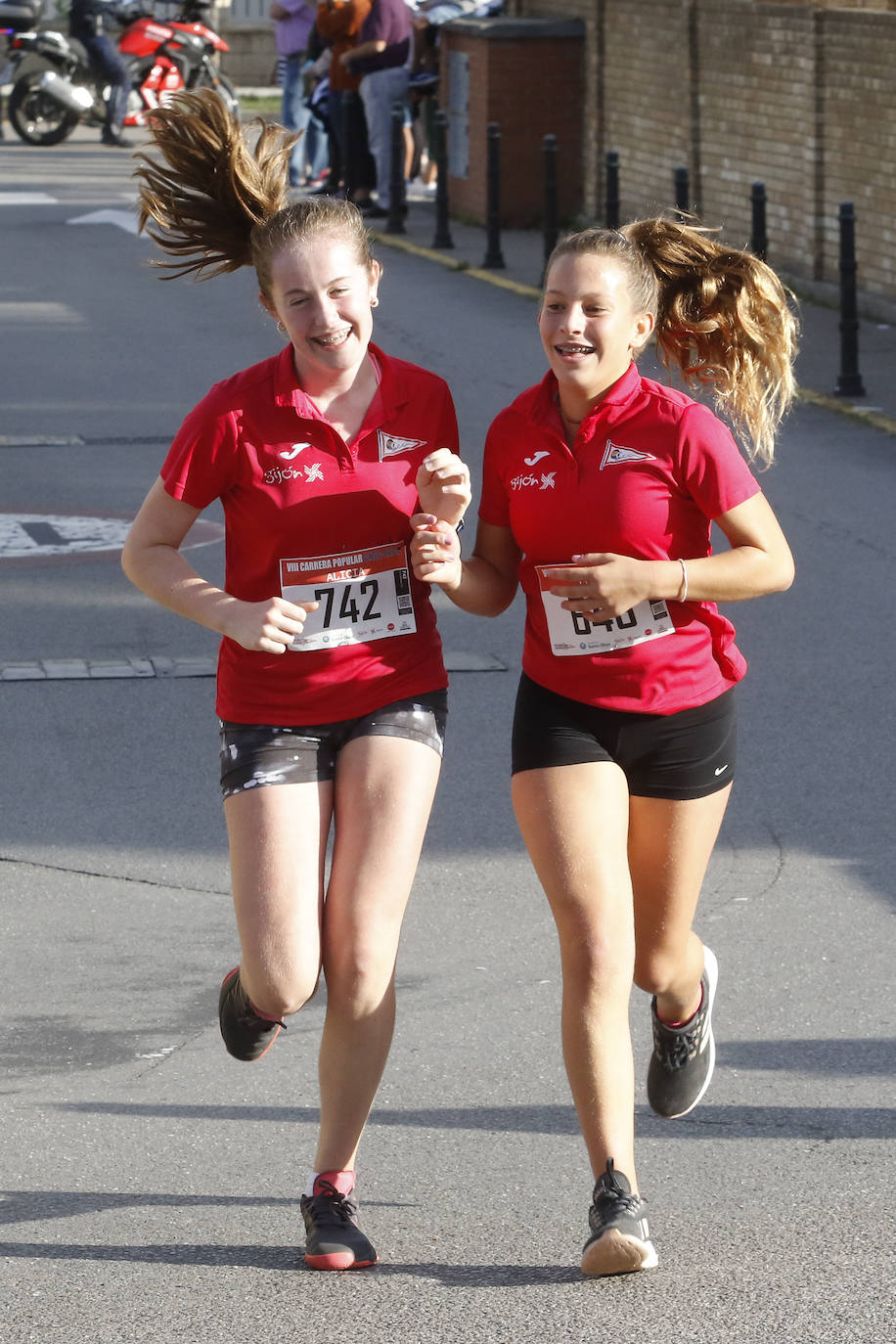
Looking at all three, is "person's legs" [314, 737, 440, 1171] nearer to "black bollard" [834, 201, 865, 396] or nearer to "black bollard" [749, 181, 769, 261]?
"black bollard" [834, 201, 865, 396]

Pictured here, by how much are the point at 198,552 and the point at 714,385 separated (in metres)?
5.76

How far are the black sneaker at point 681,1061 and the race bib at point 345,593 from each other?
1017 millimetres

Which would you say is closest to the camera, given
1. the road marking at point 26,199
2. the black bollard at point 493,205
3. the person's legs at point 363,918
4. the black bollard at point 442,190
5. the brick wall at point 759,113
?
the person's legs at point 363,918

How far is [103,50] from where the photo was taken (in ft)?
102

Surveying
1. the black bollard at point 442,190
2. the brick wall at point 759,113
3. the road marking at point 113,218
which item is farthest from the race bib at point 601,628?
the road marking at point 113,218

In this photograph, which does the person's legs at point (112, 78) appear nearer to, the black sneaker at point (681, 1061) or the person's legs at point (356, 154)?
the person's legs at point (356, 154)

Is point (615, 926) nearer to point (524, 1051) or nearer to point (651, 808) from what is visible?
point (651, 808)

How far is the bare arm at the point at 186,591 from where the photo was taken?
3889mm

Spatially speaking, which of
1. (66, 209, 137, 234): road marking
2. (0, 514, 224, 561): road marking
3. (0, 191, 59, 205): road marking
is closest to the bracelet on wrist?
(0, 514, 224, 561): road marking

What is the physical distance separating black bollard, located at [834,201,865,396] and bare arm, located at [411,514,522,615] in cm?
→ 924

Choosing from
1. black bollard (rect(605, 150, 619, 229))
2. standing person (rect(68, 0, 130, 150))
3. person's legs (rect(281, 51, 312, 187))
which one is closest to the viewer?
black bollard (rect(605, 150, 619, 229))

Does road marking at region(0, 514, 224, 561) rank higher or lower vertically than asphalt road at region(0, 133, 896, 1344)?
lower

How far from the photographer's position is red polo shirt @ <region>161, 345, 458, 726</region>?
4.05 metres

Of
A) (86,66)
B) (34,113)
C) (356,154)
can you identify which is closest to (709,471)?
(356,154)
